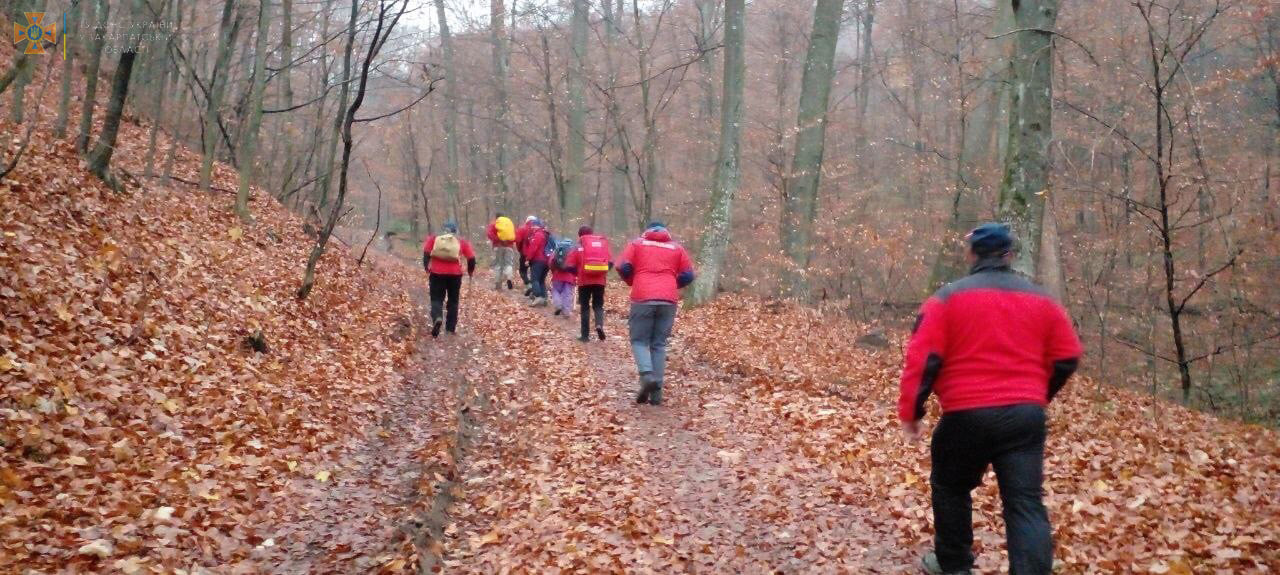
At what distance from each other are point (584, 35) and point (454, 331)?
51.4 feet

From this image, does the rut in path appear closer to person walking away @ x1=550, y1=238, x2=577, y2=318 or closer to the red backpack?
the red backpack

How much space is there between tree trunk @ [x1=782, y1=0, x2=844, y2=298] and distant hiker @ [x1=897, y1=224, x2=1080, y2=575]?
13.9m

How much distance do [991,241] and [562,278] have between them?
1210 centimetres

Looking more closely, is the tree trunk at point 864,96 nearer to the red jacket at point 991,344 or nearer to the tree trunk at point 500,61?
the tree trunk at point 500,61

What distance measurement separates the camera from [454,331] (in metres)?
14.8

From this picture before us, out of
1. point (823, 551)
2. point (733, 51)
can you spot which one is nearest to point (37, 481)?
point (823, 551)

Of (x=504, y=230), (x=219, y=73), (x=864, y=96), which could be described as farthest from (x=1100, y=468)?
(x=864, y=96)

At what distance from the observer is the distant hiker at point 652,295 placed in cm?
941

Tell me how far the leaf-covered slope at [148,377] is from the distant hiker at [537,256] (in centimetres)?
468

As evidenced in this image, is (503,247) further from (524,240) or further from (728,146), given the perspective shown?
(728,146)

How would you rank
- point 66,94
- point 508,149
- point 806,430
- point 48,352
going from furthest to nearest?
1. point 508,149
2. point 66,94
3. point 806,430
4. point 48,352

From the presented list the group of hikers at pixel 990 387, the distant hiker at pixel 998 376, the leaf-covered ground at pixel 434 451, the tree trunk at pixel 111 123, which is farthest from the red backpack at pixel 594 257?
the distant hiker at pixel 998 376

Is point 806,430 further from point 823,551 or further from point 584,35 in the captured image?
point 584,35

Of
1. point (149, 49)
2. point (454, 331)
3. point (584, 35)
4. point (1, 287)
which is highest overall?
point (584, 35)
